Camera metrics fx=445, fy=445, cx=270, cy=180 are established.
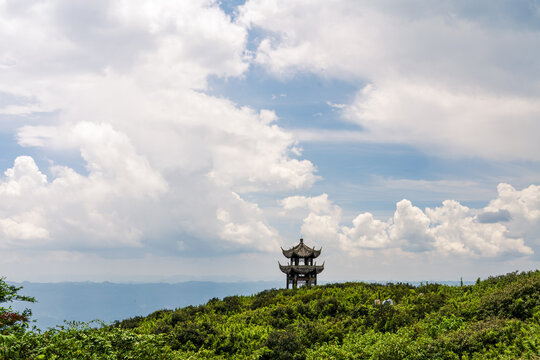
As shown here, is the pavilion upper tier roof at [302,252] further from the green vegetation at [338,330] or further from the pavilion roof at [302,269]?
Result: the green vegetation at [338,330]

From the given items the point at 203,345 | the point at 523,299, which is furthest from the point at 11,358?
the point at 523,299

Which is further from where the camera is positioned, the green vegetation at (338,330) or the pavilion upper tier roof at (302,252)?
the pavilion upper tier roof at (302,252)

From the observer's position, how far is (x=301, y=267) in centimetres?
4731

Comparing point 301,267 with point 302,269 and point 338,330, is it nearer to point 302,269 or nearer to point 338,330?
point 302,269

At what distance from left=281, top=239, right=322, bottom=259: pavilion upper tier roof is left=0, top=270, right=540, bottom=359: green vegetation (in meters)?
9.41

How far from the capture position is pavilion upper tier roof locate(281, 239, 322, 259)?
156ft

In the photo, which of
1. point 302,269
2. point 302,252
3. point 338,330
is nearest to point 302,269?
point 302,269

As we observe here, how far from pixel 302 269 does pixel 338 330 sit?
2242 cm

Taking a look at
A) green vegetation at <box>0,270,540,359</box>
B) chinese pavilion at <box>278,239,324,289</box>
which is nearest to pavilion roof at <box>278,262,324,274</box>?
chinese pavilion at <box>278,239,324,289</box>

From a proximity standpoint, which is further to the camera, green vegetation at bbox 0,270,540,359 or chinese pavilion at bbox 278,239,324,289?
chinese pavilion at bbox 278,239,324,289

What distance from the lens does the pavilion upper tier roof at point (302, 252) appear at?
4766cm

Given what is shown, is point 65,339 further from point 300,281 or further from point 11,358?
point 300,281

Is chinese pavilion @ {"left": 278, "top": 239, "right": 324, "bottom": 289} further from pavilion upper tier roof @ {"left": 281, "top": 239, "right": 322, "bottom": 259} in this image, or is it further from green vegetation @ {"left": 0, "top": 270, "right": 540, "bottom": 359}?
green vegetation @ {"left": 0, "top": 270, "right": 540, "bottom": 359}

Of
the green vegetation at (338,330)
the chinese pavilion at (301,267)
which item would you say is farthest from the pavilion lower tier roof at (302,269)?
the green vegetation at (338,330)
